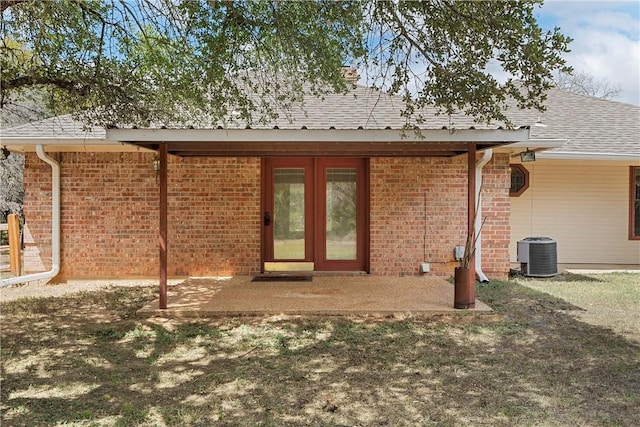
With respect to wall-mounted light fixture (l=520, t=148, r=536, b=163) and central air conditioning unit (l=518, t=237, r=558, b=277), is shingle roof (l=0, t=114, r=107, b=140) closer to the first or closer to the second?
wall-mounted light fixture (l=520, t=148, r=536, b=163)

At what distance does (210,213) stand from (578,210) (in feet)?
26.2

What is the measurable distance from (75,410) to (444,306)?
4.57m

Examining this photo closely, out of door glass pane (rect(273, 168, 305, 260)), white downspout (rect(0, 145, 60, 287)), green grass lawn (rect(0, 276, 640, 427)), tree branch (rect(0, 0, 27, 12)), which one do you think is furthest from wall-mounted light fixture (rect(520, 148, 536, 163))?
white downspout (rect(0, 145, 60, 287))

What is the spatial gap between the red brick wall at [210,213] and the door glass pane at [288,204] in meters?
0.46

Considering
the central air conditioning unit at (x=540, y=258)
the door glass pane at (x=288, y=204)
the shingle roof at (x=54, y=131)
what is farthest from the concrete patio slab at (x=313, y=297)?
the shingle roof at (x=54, y=131)

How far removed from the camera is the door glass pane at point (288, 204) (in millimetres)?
9375

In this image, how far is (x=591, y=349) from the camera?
16.7 feet

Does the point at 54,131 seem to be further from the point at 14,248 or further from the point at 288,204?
the point at 288,204

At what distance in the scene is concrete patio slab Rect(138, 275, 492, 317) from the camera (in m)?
6.41

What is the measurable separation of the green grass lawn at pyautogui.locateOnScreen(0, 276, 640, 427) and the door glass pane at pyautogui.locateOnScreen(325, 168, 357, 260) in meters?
3.17

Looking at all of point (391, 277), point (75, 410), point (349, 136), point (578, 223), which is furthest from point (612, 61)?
point (75, 410)

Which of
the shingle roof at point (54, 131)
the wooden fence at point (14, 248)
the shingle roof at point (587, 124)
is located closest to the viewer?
the shingle roof at point (54, 131)

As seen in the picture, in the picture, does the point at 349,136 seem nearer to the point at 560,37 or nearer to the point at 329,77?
the point at 329,77

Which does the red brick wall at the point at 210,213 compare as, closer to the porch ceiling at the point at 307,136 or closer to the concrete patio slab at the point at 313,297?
the concrete patio slab at the point at 313,297
